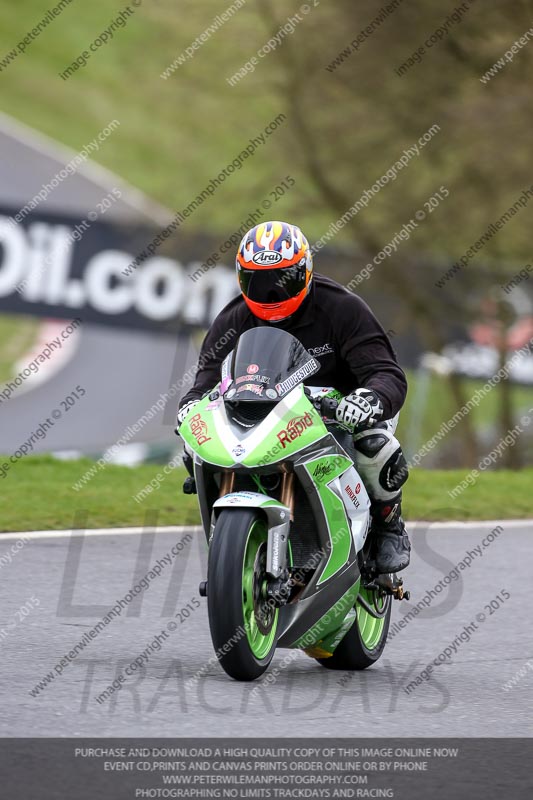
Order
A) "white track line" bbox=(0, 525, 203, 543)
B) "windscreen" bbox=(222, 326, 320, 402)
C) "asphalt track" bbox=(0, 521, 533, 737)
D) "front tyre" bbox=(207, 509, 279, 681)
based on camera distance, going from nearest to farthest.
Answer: "asphalt track" bbox=(0, 521, 533, 737)
"front tyre" bbox=(207, 509, 279, 681)
"windscreen" bbox=(222, 326, 320, 402)
"white track line" bbox=(0, 525, 203, 543)

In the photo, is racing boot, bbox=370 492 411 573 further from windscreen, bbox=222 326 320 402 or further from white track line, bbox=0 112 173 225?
white track line, bbox=0 112 173 225

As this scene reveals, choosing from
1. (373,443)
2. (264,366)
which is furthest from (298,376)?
(373,443)

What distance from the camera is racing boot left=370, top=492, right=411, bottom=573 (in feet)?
21.5

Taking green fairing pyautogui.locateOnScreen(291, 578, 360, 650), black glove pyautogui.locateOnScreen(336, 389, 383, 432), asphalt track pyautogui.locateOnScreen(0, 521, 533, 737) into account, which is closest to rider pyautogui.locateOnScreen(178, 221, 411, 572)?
black glove pyautogui.locateOnScreen(336, 389, 383, 432)

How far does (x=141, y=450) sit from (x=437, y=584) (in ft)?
50.3

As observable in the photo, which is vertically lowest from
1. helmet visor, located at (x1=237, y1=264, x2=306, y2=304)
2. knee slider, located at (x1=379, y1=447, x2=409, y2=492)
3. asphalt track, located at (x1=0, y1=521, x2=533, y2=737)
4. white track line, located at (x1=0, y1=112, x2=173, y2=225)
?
white track line, located at (x1=0, y1=112, x2=173, y2=225)

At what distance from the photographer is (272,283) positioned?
6.12 meters

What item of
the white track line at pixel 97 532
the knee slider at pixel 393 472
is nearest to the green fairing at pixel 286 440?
the knee slider at pixel 393 472

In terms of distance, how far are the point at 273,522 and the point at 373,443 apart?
81cm

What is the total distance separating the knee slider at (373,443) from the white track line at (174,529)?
3.51 metres

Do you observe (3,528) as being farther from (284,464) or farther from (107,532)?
(284,464)

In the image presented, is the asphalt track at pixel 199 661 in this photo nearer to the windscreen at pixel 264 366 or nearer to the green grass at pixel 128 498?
the green grass at pixel 128 498

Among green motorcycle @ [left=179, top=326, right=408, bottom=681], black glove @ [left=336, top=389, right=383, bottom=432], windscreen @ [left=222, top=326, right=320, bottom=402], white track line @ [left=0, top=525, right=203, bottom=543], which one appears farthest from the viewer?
white track line @ [left=0, top=525, right=203, bottom=543]

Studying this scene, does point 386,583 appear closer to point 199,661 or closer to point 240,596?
point 199,661
